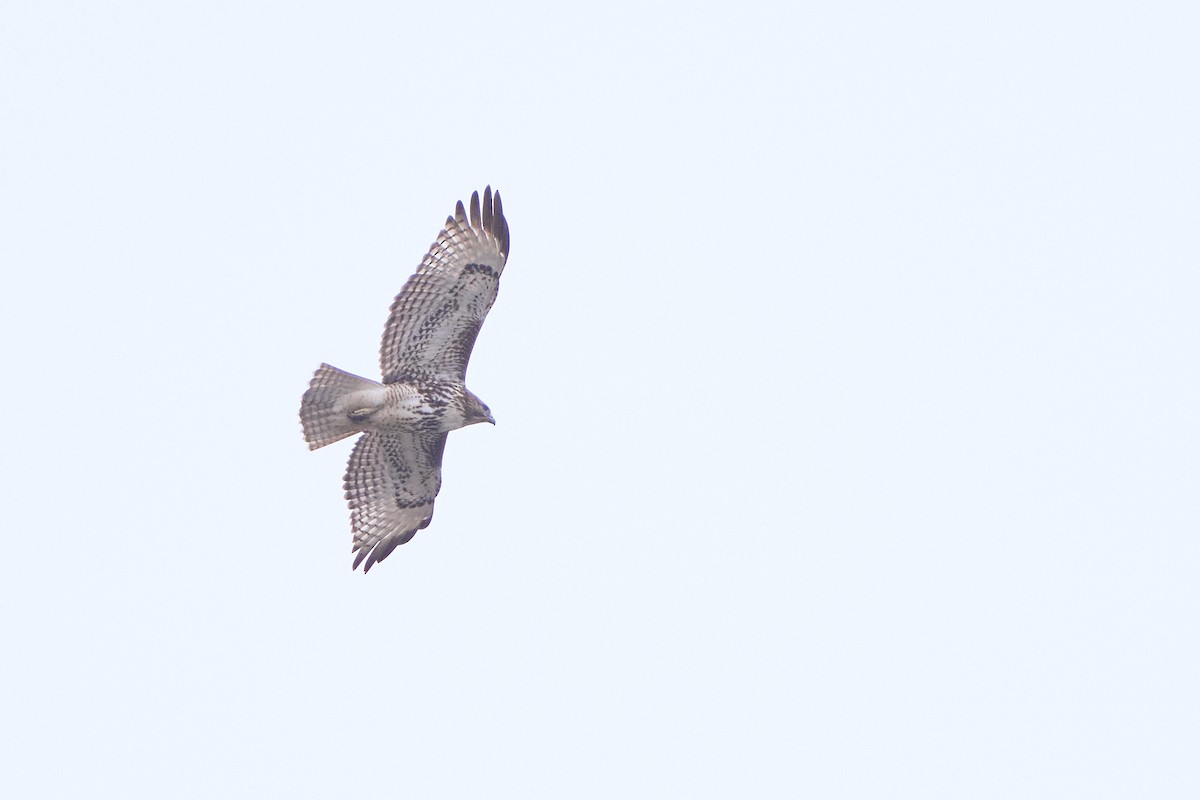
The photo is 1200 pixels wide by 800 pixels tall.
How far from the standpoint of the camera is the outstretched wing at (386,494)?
15.3 metres

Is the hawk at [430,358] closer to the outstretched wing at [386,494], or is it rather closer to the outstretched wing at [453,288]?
the outstretched wing at [453,288]

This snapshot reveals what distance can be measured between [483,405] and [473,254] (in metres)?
1.30

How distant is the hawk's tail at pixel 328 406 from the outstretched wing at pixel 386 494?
0.78 meters

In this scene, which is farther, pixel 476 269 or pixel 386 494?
pixel 386 494

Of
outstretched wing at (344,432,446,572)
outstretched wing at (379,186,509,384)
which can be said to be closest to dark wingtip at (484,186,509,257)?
outstretched wing at (379,186,509,384)

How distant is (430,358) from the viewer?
1445 centimetres

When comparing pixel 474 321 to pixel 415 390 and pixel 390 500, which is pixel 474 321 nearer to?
pixel 415 390

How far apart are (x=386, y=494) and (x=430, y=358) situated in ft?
5.32

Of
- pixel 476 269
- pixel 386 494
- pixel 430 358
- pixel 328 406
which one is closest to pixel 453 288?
pixel 476 269

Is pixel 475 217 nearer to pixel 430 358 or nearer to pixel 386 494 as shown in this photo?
pixel 430 358

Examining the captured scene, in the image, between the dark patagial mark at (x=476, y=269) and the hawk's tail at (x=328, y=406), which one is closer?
the dark patagial mark at (x=476, y=269)

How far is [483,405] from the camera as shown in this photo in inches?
578

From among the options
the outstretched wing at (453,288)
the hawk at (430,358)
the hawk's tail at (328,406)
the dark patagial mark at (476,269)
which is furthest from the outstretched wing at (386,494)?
the dark patagial mark at (476,269)

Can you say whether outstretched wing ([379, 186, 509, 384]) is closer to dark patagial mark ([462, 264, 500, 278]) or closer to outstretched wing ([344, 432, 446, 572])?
dark patagial mark ([462, 264, 500, 278])
